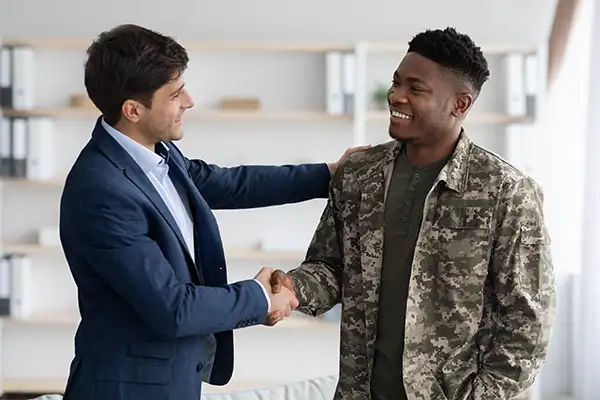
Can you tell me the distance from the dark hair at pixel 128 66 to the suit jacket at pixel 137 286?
0.10 metres

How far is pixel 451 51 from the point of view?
223 cm

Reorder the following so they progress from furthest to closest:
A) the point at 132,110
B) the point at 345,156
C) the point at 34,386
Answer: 1. the point at 34,386
2. the point at 345,156
3. the point at 132,110

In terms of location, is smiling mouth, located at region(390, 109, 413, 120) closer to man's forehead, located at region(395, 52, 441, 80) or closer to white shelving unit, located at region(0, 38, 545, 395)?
man's forehead, located at region(395, 52, 441, 80)

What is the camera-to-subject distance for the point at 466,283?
7.13 feet

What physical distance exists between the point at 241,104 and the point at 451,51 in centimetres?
331

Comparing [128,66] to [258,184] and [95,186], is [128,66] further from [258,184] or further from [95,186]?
[258,184]

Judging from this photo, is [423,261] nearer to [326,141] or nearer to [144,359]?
[144,359]

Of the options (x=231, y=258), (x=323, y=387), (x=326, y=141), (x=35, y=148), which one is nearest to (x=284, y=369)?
(x=231, y=258)

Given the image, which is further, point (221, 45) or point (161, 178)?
point (221, 45)

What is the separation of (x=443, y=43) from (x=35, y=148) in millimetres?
3614

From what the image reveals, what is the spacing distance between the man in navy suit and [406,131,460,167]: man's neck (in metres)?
0.47

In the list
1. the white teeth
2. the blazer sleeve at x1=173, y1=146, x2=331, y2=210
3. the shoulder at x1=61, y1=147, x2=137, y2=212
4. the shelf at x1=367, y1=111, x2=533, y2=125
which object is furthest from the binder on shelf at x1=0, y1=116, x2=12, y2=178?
the white teeth

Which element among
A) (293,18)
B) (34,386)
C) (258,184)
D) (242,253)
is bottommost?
(34,386)

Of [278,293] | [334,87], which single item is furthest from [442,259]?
[334,87]
